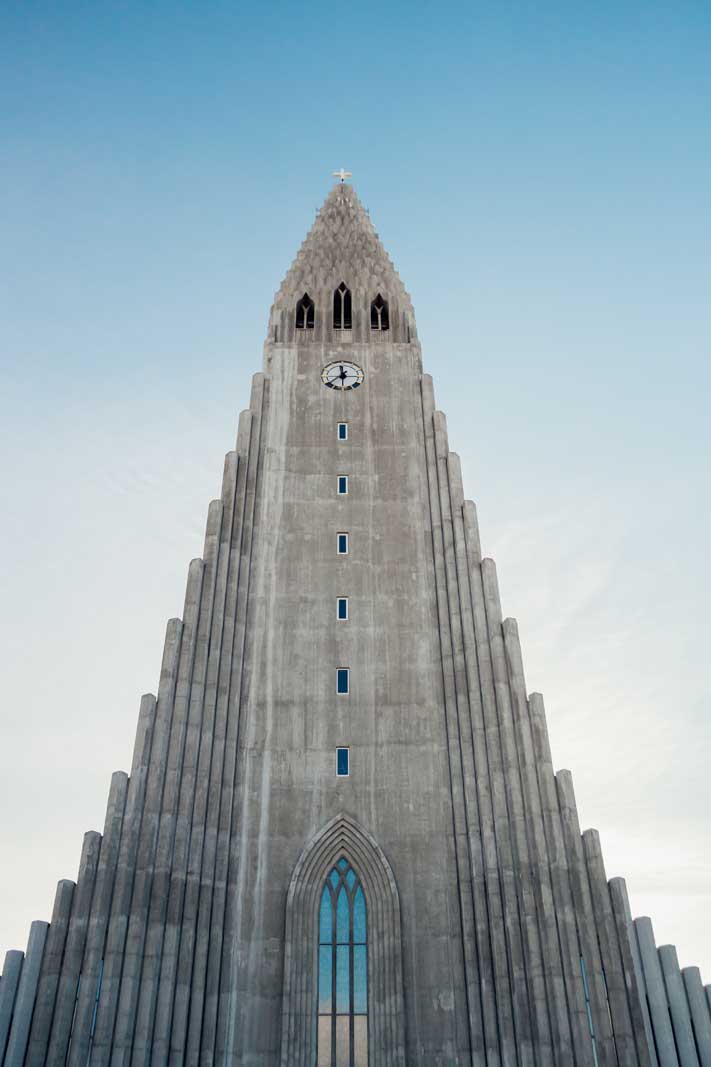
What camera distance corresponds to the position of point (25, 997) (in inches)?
1113

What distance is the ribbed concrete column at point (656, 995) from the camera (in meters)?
28.9

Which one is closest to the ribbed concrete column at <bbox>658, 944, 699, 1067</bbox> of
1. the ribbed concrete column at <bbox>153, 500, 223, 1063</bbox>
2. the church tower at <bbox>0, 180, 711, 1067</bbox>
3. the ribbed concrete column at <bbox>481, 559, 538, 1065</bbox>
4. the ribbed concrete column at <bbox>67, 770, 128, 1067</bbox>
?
the church tower at <bbox>0, 180, 711, 1067</bbox>

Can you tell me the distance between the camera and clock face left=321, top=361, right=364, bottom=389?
149 ft

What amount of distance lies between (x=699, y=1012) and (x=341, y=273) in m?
36.9

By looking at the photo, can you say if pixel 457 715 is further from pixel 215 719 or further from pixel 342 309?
pixel 342 309

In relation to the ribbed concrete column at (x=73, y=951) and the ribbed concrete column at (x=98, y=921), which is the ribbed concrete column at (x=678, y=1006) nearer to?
the ribbed concrete column at (x=98, y=921)

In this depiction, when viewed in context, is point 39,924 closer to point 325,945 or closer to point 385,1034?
point 325,945

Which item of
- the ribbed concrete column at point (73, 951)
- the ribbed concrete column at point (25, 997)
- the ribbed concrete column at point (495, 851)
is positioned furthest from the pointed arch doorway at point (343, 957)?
the ribbed concrete column at point (25, 997)

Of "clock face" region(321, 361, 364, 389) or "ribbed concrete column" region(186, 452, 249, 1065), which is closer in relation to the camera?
"ribbed concrete column" region(186, 452, 249, 1065)

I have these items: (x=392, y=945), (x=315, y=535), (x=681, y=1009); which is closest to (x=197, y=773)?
(x=392, y=945)

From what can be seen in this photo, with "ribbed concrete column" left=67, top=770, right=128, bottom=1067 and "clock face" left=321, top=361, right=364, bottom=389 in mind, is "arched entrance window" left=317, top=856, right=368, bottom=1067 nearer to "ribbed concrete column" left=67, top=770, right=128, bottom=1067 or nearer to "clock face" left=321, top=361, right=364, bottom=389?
"ribbed concrete column" left=67, top=770, right=128, bottom=1067

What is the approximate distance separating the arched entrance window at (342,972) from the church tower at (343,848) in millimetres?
69

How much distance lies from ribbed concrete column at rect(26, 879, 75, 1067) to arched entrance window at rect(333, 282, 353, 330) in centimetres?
2919

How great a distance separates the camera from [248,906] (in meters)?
31.5
